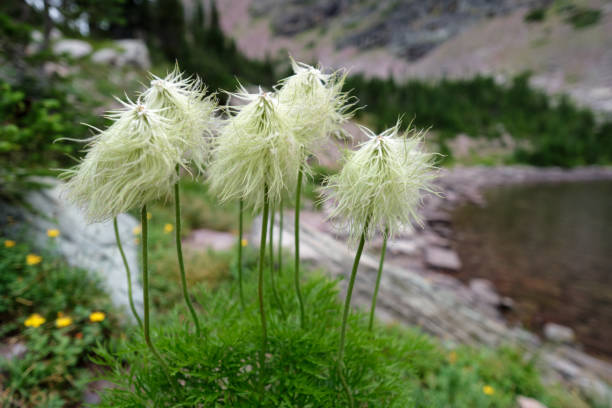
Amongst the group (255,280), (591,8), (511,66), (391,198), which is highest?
(591,8)

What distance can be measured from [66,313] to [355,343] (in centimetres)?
264

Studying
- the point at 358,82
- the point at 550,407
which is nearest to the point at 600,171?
the point at 358,82

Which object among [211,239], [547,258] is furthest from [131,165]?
[547,258]

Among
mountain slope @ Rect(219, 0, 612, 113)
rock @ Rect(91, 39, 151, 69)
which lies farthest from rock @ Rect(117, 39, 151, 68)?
mountain slope @ Rect(219, 0, 612, 113)

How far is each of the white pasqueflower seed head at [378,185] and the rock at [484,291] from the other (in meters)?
6.59

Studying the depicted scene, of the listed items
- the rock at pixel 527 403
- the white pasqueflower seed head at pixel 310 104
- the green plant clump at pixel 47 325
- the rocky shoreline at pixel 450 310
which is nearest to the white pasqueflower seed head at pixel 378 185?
the white pasqueflower seed head at pixel 310 104

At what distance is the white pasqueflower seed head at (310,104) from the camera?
3.65 feet

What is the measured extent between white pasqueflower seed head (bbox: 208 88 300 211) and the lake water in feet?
23.3

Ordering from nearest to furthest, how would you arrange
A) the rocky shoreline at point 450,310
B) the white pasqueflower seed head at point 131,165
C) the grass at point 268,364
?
the white pasqueflower seed head at point 131,165 → the grass at point 268,364 → the rocky shoreline at point 450,310

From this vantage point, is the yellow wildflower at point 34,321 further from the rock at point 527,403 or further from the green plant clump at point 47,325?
the rock at point 527,403

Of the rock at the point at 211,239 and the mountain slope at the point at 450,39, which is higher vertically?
the mountain slope at the point at 450,39

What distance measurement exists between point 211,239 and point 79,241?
2.18 meters

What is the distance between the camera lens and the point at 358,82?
113ft

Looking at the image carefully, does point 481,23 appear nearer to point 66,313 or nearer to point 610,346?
point 610,346
